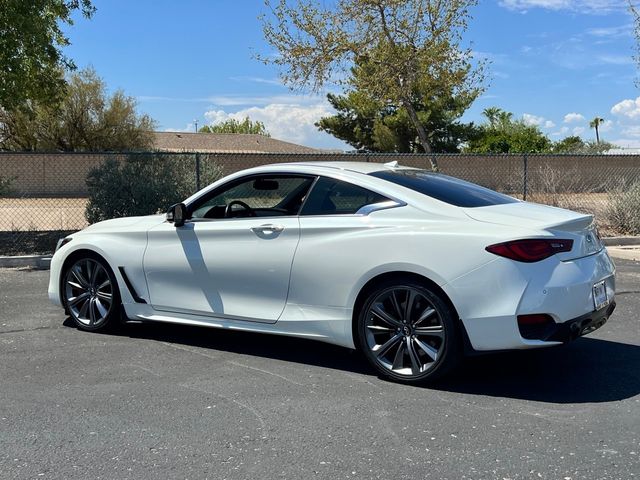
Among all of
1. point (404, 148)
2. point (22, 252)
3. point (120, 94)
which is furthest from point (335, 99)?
point (22, 252)

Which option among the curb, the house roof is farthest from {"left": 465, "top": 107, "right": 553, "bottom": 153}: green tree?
the curb

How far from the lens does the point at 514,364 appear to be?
209 inches

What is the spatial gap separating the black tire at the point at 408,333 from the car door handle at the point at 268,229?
3.03 ft

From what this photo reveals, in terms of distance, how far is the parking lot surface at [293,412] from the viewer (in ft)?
11.6

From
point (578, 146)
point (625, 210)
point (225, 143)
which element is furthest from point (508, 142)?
Result: point (625, 210)

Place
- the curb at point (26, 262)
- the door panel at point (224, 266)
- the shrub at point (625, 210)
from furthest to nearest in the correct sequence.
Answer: the shrub at point (625, 210) → the curb at point (26, 262) → the door panel at point (224, 266)

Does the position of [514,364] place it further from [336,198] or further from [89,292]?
[89,292]

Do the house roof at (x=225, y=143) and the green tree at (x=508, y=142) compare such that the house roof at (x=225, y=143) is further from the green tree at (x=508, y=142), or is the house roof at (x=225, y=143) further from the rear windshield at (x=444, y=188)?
the rear windshield at (x=444, y=188)

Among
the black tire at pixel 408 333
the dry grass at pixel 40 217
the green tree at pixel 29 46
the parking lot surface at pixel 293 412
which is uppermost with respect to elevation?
the green tree at pixel 29 46

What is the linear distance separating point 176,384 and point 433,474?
2158 mm

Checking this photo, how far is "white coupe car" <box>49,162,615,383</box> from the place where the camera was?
434 centimetres

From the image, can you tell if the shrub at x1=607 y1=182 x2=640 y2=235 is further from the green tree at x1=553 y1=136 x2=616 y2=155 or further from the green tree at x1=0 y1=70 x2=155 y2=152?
the green tree at x1=0 y1=70 x2=155 y2=152

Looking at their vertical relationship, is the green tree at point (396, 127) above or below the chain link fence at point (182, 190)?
above

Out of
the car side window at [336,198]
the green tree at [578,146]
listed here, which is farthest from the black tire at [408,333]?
the green tree at [578,146]
